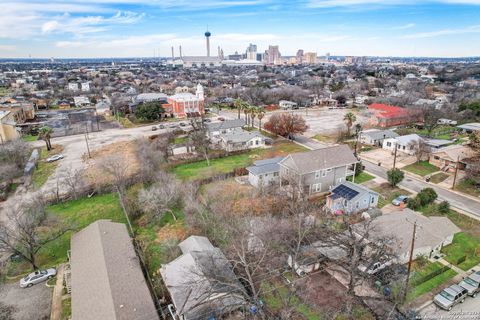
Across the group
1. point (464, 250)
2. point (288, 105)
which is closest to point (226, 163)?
point (464, 250)

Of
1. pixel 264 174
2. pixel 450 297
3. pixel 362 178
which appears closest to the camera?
pixel 450 297

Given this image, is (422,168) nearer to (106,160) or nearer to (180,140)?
(180,140)

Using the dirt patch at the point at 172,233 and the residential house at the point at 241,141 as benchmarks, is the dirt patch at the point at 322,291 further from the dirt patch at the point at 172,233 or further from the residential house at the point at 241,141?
the residential house at the point at 241,141

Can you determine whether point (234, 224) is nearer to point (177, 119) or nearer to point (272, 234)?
point (272, 234)

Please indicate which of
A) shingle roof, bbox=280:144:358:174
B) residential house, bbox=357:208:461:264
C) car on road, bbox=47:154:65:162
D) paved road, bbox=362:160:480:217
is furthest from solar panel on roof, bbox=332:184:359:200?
car on road, bbox=47:154:65:162

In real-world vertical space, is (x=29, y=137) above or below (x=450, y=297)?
above

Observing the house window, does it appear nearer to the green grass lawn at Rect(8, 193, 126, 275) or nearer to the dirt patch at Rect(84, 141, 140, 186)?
the green grass lawn at Rect(8, 193, 126, 275)
